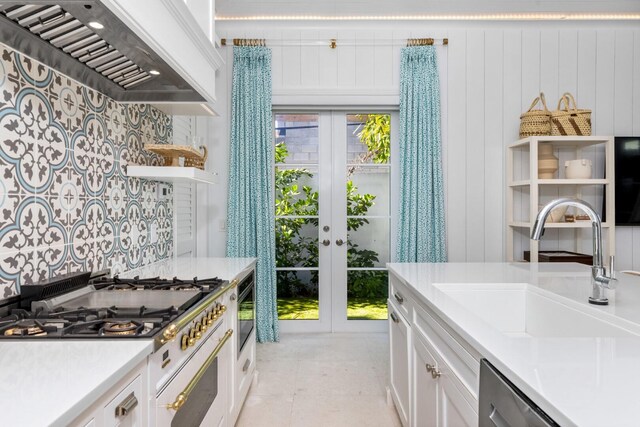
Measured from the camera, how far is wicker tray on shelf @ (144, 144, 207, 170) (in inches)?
89.1

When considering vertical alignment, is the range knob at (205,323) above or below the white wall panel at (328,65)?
below

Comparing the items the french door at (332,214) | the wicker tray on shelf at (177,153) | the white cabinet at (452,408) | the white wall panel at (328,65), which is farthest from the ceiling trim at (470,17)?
the white cabinet at (452,408)

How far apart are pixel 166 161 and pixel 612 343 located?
227 centimetres

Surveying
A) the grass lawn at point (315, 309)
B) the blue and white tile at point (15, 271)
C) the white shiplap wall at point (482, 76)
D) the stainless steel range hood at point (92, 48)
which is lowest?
the grass lawn at point (315, 309)

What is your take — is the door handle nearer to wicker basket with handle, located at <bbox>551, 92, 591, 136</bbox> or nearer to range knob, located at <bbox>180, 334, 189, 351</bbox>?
range knob, located at <bbox>180, 334, 189, 351</bbox>

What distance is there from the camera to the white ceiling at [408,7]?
3412mm

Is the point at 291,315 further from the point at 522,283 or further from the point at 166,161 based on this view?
the point at 522,283

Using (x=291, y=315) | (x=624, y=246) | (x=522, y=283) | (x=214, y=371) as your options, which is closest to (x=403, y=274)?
(x=522, y=283)

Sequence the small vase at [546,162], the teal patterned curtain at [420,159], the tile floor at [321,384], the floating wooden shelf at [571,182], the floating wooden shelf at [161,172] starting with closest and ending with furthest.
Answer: the floating wooden shelf at [161,172] → the tile floor at [321,384] → the floating wooden shelf at [571,182] → the small vase at [546,162] → the teal patterned curtain at [420,159]

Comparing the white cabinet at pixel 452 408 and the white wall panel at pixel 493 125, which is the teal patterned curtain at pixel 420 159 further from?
the white cabinet at pixel 452 408

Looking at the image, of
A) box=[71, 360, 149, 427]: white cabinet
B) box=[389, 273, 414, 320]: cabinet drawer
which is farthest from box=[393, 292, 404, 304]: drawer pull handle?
box=[71, 360, 149, 427]: white cabinet

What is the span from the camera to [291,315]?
152 inches

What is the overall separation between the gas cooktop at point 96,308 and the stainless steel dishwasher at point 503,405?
880mm

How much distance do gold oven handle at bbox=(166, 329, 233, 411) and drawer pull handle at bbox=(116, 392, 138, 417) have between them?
0.79ft
